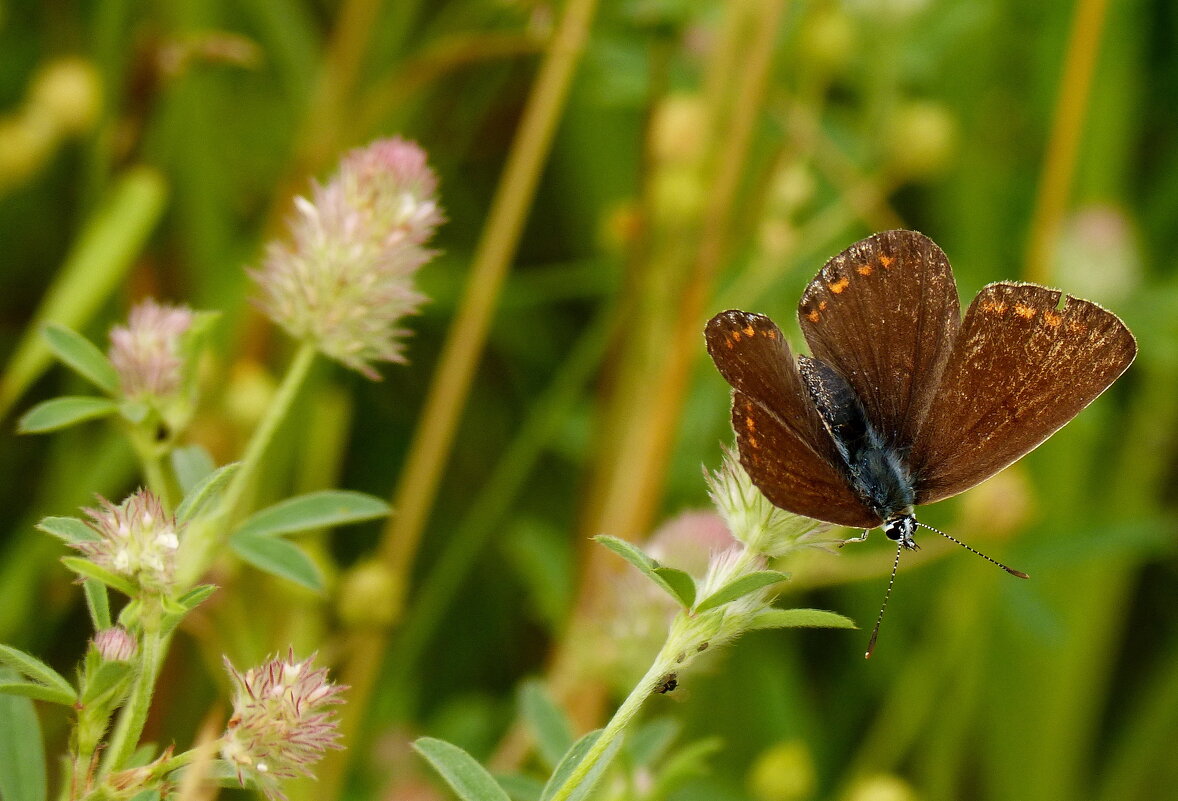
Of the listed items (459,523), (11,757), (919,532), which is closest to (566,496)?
(459,523)

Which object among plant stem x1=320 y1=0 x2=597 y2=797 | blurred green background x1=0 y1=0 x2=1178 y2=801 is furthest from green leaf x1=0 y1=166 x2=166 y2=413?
plant stem x1=320 y1=0 x2=597 y2=797

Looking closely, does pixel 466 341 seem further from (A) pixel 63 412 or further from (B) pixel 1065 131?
(B) pixel 1065 131

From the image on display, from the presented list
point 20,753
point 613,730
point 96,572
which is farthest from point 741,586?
point 20,753

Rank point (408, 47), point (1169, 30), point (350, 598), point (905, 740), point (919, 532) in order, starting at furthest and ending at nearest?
point (1169, 30) → point (408, 47) → point (919, 532) → point (905, 740) → point (350, 598)

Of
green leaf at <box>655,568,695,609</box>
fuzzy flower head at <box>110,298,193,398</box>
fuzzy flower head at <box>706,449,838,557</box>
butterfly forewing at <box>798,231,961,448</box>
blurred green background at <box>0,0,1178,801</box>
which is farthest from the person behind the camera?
blurred green background at <box>0,0,1178,801</box>

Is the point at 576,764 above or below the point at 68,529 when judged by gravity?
below

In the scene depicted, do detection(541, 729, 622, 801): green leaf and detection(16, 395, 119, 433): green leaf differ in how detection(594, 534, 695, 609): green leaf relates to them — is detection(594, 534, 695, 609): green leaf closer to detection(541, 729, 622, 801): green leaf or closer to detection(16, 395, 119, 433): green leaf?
detection(541, 729, 622, 801): green leaf

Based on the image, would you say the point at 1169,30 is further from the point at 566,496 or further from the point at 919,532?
the point at 566,496
